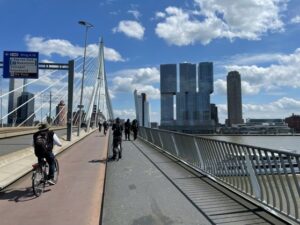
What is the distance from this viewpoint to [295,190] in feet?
19.9

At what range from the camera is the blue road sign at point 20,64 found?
27.7m

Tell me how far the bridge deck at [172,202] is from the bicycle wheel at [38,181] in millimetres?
1428

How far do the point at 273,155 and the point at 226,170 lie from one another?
2.89 meters

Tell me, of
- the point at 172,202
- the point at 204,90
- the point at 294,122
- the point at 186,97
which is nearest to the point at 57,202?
the point at 172,202

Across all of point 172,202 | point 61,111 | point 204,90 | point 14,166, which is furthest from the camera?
point 204,90

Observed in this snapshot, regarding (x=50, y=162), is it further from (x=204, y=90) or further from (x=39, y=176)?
(x=204, y=90)

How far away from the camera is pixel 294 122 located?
75875 millimetres

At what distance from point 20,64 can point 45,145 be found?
20133mm

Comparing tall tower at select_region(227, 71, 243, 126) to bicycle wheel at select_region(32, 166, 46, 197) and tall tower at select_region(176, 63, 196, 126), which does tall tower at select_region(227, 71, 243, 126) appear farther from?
bicycle wheel at select_region(32, 166, 46, 197)

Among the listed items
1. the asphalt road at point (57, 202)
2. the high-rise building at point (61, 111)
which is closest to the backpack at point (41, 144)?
the asphalt road at point (57, 202)

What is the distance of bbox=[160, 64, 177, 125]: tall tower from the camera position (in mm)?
86125

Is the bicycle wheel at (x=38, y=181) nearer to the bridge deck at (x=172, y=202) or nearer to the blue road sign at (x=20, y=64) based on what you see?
the bridge deck at (x=172, y=202)

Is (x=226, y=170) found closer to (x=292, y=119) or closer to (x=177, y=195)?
(x=177, y=195)

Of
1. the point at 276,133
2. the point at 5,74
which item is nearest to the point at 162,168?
the point at 5,74
